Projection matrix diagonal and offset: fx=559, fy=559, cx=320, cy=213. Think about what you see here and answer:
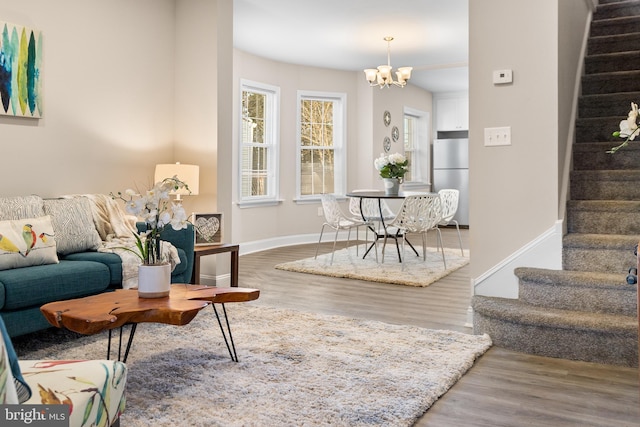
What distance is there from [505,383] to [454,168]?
8.24 meters

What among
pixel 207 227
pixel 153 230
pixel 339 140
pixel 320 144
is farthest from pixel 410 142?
pixel 153 230

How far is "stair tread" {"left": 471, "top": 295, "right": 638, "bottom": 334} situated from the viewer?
288cm

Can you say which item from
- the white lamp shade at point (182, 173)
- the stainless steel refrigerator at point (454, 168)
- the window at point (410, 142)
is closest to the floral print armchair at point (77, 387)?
the white lamp shade at point (182, 173)

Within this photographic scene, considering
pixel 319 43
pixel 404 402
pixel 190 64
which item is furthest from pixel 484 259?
pixel 319 43

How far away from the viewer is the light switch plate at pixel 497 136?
3.52 meters

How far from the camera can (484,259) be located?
3.62m

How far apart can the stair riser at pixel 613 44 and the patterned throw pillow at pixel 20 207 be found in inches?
178

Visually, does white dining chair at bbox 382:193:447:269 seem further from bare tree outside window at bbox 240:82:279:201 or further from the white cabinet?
the white cabinet

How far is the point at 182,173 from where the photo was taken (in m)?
4.66

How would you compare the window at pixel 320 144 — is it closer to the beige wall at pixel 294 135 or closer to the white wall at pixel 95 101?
the beige wall at pixel 294 135

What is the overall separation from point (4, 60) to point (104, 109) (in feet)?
2.85

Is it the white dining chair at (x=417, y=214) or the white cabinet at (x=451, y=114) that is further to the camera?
the white cabinet at (x=451, y=114)

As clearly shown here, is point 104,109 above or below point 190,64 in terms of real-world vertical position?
below

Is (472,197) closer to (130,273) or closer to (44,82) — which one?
(130,273)
